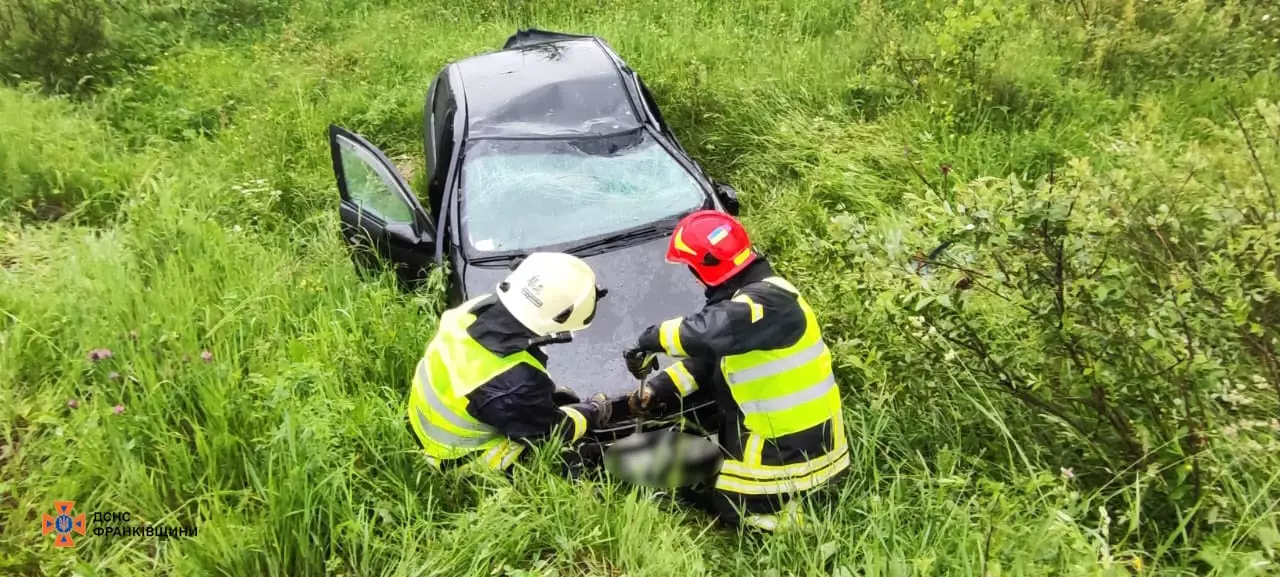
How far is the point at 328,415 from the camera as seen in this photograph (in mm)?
2465

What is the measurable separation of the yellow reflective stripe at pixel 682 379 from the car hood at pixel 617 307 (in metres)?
0.20

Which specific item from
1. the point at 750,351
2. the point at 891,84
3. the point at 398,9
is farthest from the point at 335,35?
the point at 750,351

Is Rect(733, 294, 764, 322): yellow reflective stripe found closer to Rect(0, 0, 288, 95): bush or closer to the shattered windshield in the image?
the shattered windshield

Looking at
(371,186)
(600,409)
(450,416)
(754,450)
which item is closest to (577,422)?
(600,409)

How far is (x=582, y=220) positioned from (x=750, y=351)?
4.70ft

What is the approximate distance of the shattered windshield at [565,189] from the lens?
342 cm

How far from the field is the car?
0.32 metres

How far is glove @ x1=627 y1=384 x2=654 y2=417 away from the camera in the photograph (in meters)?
2.70

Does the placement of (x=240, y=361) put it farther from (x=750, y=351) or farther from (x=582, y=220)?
(x=750, y=351)

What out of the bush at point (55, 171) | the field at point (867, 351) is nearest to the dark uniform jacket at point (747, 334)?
the field at point (867, 351)

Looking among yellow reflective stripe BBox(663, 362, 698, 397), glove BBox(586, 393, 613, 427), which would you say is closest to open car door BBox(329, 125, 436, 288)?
glove BBox(586, 393, 613, 427)

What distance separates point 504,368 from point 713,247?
0.79 metres

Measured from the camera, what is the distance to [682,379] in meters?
2.69

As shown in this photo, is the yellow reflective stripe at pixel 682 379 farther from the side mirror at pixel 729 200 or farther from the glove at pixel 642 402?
the side mirror at pixel 729 200
